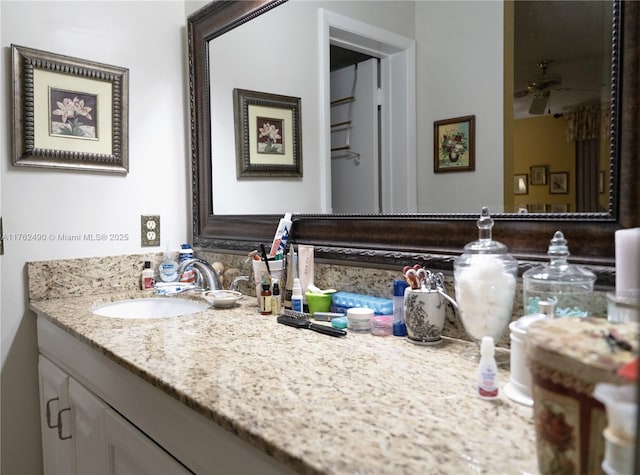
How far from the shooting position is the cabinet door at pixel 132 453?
0.80 metres

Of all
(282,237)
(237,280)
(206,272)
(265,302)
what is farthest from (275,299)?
(206,272)

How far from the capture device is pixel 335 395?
69cm

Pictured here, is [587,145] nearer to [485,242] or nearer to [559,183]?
[559,183]

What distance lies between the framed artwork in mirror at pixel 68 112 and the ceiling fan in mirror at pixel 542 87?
4.37 ft

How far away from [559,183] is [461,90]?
0.31m

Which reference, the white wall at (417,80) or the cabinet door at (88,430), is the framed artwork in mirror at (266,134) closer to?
the white wall at (417,80)

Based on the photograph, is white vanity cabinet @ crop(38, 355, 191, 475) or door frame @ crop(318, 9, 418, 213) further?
door frame @ crop(318, 9, 418, 213)

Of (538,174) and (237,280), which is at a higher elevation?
(538,174)

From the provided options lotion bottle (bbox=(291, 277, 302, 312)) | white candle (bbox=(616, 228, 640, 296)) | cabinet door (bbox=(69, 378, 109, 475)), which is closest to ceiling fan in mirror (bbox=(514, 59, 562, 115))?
white candle (bbox=(616, 228, 640, 296))

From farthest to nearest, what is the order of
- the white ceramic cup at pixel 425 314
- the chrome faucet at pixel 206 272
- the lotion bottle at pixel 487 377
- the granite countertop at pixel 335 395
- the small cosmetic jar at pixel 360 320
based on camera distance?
the chrome faucet at pixel 206 272
the small cosmetic jar at pixel 360 320
the white ceramic cup at pixel 425 314
the lotion bottle at pixel 487 377
the granite countertop at pixel 335 395

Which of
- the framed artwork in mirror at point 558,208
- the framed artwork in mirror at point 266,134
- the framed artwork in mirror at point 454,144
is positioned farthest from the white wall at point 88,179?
the framed artwork in mirror at point 558,208

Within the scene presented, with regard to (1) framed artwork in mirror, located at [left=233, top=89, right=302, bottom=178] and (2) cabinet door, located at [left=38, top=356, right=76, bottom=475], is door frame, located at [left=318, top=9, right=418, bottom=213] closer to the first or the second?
(1) framed artwork in mirror, located at [left=233, top=89, right=302, bottom=178]

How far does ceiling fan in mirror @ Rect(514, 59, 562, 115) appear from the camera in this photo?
84cm

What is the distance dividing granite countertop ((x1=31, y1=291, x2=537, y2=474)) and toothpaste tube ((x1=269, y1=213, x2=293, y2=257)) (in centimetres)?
26
